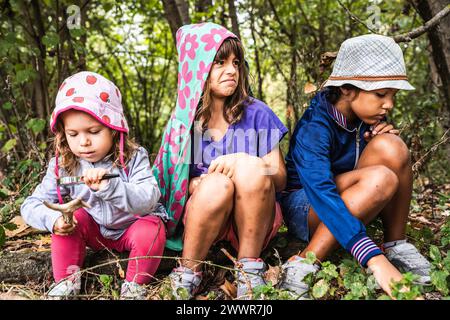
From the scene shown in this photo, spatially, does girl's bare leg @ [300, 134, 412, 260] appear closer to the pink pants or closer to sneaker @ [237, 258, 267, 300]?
sneaker @ [237, 258, 267, 300]

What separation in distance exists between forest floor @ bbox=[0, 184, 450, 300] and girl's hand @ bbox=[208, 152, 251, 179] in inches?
15.1

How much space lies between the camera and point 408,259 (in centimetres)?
222

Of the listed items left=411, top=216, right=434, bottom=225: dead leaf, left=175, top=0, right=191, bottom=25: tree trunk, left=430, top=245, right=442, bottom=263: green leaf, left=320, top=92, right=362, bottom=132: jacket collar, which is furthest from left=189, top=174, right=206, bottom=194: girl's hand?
left=175, top=0, right=191, bottom=25: tree trunk

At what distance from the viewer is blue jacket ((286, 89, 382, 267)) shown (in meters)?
1.98

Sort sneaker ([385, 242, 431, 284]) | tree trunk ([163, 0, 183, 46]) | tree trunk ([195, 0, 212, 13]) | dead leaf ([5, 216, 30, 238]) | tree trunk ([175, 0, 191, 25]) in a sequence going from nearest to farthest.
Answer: sneaker ([385, 242, 431, 284]), dead leaf ([5, 216, 30, 238]), tree trunk ([163, 0, 183, 46]), tree trunk ([175, 0, 191, 25]), tree trunk ([195, 0, 212, 13])

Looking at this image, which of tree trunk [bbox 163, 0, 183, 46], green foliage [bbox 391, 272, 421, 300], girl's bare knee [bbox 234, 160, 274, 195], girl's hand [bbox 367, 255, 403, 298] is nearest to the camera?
green foliage [bbox 391, 272, 421, 300]

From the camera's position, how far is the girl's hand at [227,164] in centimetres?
212

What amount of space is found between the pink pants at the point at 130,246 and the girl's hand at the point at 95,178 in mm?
261

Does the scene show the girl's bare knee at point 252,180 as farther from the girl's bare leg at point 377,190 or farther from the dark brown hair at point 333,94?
the dark brown hair at point 333,94

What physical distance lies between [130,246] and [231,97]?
84cm

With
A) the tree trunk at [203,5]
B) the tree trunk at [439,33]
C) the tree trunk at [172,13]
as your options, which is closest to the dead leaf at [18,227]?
the tree trunk at [172,13]

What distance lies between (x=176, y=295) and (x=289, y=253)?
682mm
